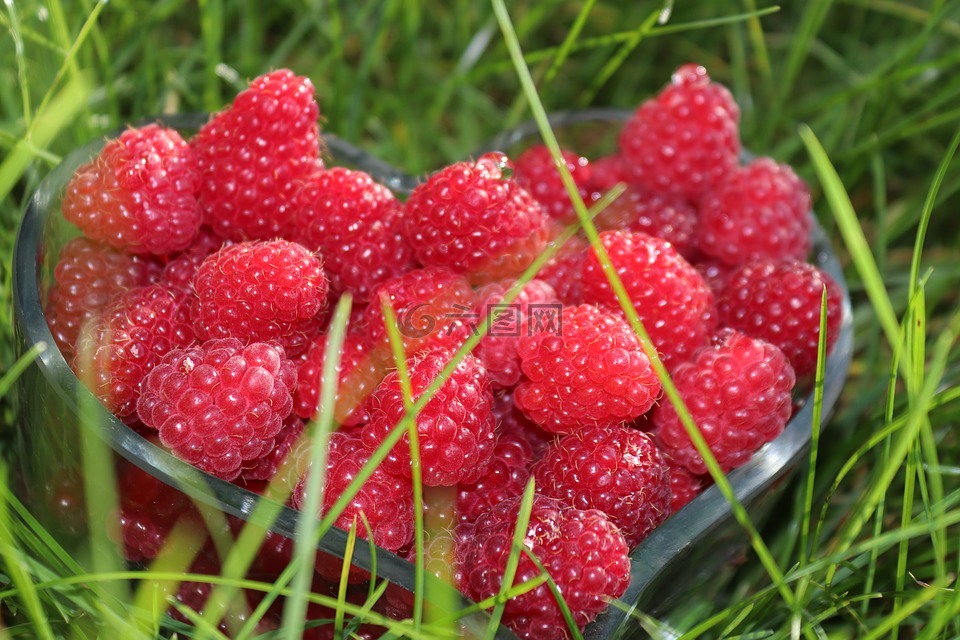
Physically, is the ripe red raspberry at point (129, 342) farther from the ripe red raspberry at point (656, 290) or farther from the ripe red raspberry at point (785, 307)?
the ripe red raspberry at point (785, 307)

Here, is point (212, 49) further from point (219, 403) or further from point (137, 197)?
point (219, 403)

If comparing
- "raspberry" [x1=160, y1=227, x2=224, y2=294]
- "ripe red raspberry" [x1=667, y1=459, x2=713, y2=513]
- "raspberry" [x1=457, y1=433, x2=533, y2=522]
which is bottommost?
"ripe red raspberry" [x1=667, y1=459, x2=713, y2=513]

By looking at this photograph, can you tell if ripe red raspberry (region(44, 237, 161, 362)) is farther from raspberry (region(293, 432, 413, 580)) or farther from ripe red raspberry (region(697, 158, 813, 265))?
ripe red raspberry (region(697, 158, 813, 265))

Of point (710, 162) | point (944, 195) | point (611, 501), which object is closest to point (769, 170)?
point (710, 162)

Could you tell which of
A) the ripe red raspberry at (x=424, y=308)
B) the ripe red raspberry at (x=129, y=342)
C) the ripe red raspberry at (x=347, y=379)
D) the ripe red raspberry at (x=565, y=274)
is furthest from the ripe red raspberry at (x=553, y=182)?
the ripe red raspberry at (x=129, y=342)

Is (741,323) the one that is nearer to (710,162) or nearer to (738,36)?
(710,162)

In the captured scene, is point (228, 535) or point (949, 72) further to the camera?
point (949, 72)

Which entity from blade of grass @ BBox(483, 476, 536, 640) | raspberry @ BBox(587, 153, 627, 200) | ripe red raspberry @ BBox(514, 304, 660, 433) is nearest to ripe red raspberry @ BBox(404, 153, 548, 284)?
ripe red raspberry @ BBox(514, 304, 660, 433)
